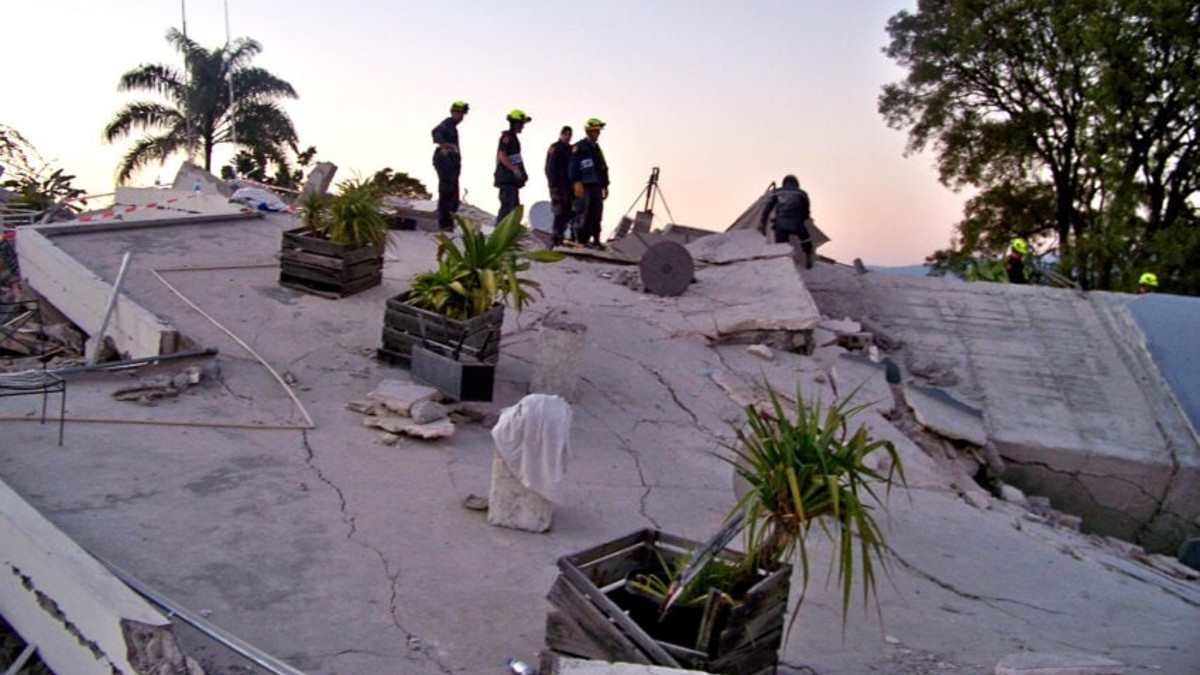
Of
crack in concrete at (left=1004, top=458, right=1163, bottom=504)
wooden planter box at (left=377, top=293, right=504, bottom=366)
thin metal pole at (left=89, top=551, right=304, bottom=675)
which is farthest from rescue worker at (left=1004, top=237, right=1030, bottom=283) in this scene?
thin metal pole at (left=89, top=551, right=304, bottom=675)

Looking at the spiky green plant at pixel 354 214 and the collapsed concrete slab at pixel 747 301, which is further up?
the spiky green plant at pixel 354 214

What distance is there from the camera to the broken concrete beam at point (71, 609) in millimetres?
4445

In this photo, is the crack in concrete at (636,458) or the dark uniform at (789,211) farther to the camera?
the dark uniform at (789,211)

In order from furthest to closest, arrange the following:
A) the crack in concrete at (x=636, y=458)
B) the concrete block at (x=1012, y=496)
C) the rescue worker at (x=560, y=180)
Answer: the rescue worker at (x=560, y=180) → the concrete block at (x=1012, y=496) → the crack in concrete at (x=636, y=458)

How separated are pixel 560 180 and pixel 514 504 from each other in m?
8.46

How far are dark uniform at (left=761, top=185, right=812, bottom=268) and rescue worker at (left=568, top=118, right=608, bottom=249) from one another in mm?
2157

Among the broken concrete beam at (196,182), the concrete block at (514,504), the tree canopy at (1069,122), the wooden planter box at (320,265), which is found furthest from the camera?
the tree canopy at (1069,122)

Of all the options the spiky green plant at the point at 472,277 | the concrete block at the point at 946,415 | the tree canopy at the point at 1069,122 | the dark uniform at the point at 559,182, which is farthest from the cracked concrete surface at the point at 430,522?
the tree canopy at the point at 1069,122

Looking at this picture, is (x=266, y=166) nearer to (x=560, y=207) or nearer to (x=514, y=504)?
(x=560, y=207)

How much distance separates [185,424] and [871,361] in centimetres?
652

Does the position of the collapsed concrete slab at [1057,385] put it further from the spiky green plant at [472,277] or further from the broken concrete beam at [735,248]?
the spiky green plant at [472,277]

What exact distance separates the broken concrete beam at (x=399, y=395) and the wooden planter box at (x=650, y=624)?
3340mm

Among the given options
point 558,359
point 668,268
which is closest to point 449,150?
point 668,268

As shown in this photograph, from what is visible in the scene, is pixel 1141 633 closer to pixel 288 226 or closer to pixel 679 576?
pixel 679 576
